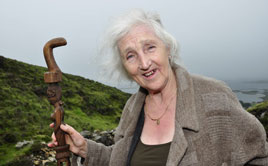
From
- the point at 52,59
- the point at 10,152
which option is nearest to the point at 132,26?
the point at 52,59

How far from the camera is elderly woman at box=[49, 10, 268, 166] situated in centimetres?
237

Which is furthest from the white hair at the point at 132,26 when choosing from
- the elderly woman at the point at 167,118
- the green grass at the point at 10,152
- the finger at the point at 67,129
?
the green grass at the point at 10,152

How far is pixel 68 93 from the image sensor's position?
2992cm

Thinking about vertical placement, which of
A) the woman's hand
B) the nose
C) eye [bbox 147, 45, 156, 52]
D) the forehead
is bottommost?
the woman's hand

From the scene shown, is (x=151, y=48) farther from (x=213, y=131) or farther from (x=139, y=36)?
(x=213, y=131)

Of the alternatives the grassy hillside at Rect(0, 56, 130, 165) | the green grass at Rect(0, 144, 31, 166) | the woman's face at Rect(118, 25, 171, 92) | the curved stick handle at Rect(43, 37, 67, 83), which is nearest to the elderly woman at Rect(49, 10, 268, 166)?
the woman's face at Rect(118, 25, 171, 92)

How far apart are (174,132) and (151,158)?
408 mm

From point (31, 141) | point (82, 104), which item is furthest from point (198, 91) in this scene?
point (82, 104)

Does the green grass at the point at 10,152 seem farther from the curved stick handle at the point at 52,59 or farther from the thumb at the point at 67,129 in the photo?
the curved stick handle at the point at 52,59

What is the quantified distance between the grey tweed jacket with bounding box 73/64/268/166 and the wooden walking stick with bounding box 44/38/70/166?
50.0 inches

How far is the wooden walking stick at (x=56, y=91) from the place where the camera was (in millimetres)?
2801

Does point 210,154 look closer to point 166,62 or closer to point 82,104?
point 166,62

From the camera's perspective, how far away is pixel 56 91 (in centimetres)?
281

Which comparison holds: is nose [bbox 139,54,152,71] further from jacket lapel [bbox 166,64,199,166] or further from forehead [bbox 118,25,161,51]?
jacket lapel [bbox 166,64,199,166]
